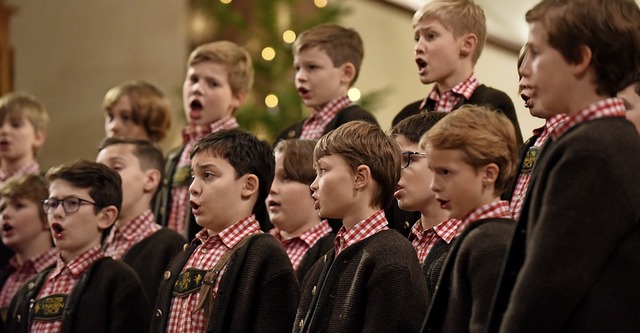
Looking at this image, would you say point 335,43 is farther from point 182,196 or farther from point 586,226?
point 586,226

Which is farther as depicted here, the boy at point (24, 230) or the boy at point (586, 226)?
the boy at point (24, 230)

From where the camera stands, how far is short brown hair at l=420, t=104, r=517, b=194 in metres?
2.65

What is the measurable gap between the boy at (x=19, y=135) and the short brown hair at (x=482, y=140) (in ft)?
11.2

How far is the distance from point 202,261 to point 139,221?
107 cm

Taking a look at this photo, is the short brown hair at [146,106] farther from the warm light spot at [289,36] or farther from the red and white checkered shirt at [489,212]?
the red and white checkered shirt at [489,212]

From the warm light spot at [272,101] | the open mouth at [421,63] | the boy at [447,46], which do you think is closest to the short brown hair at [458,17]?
the boy at [447,46]

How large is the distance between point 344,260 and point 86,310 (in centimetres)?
117

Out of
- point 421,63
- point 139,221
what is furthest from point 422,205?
point 139,221

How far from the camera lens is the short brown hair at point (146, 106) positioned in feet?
17.8

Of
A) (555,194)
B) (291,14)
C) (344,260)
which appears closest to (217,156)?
(344,260)

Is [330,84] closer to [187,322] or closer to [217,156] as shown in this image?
[217,156]

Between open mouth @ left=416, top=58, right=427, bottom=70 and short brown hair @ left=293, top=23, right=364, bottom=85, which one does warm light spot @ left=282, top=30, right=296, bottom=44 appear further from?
open mouth @ left=416, top=58, right=427, bottom=70

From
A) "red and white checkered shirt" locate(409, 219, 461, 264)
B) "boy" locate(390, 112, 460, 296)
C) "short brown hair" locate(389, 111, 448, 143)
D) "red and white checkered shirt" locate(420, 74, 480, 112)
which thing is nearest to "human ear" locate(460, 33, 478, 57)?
"red and white checkered shirt" locate(420, 74, 480, 112)

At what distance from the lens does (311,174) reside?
400 centimetres
